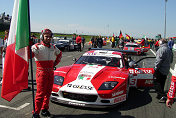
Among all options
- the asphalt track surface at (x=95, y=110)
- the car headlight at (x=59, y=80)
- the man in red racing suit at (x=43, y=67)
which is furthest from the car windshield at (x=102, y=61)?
the man in red racing suit at (x=43, y=67)

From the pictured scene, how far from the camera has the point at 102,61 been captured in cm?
559

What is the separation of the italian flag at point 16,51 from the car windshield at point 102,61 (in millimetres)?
2683

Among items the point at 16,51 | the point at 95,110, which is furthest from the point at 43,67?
the point at 95,110

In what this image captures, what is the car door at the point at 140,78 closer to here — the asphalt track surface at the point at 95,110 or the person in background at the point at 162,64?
the person in background at the point at 162,64

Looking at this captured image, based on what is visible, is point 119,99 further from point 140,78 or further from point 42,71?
point 42,71

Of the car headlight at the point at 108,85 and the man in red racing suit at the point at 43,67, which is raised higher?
the man in red racing suit at the point at 43,67

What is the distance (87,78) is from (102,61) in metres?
1.39

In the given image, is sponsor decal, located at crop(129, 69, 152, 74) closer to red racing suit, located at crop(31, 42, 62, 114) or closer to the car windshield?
the car windshield

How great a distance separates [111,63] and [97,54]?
2.06ft

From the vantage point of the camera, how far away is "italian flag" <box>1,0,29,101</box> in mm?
3074

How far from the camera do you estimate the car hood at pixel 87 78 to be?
13.1 ft

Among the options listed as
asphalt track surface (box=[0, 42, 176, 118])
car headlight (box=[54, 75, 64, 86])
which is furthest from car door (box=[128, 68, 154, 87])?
car headlight (box=[54, 75, 64, 86])

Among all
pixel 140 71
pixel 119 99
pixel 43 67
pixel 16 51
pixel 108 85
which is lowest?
pixel 119 99

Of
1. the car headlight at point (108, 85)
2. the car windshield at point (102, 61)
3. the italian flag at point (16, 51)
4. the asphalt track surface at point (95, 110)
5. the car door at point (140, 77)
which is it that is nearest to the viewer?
the italian flag at point (16, 51)
